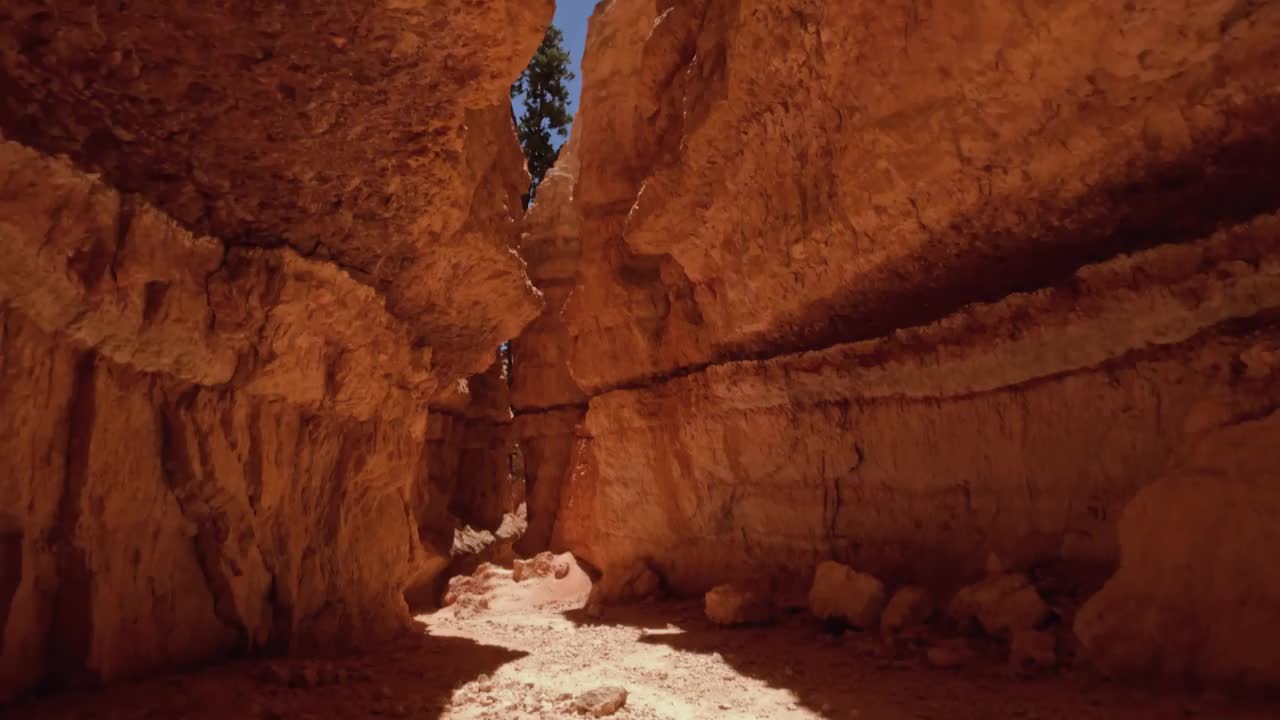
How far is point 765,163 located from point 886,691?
4.38 metres

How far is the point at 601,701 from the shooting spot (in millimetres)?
3922

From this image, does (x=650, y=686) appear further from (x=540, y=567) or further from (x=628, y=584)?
(x=540, y=567)

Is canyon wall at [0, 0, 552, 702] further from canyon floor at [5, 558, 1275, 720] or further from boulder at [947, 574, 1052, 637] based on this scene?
boulder at [947, 574, 1052, 637]

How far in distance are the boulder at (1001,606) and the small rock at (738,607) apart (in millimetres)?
1929

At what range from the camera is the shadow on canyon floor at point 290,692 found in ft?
9.45

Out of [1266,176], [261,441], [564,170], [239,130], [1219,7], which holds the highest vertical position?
[564,170]

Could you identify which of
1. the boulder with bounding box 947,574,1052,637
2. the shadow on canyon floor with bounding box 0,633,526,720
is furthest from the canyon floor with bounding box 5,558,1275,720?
the boulder with bounding box 947,574,1052,637

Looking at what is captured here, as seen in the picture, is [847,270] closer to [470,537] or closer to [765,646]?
[765,646]

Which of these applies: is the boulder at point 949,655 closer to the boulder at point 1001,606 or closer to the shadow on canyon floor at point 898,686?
the shadow on canyon floor at point 898,686

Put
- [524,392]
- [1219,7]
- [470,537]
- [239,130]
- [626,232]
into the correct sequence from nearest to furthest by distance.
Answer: [1219,7] → [239,130] → [626,232] → [470,537] → [524,392]

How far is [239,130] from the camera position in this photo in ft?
12.6

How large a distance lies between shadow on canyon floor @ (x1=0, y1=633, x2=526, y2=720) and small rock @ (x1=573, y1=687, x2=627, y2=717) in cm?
72

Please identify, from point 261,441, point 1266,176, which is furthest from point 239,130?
point 1266,176

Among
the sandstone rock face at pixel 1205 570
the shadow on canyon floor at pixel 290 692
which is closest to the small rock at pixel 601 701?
the shadow on canyon floor at pixel 290 692
